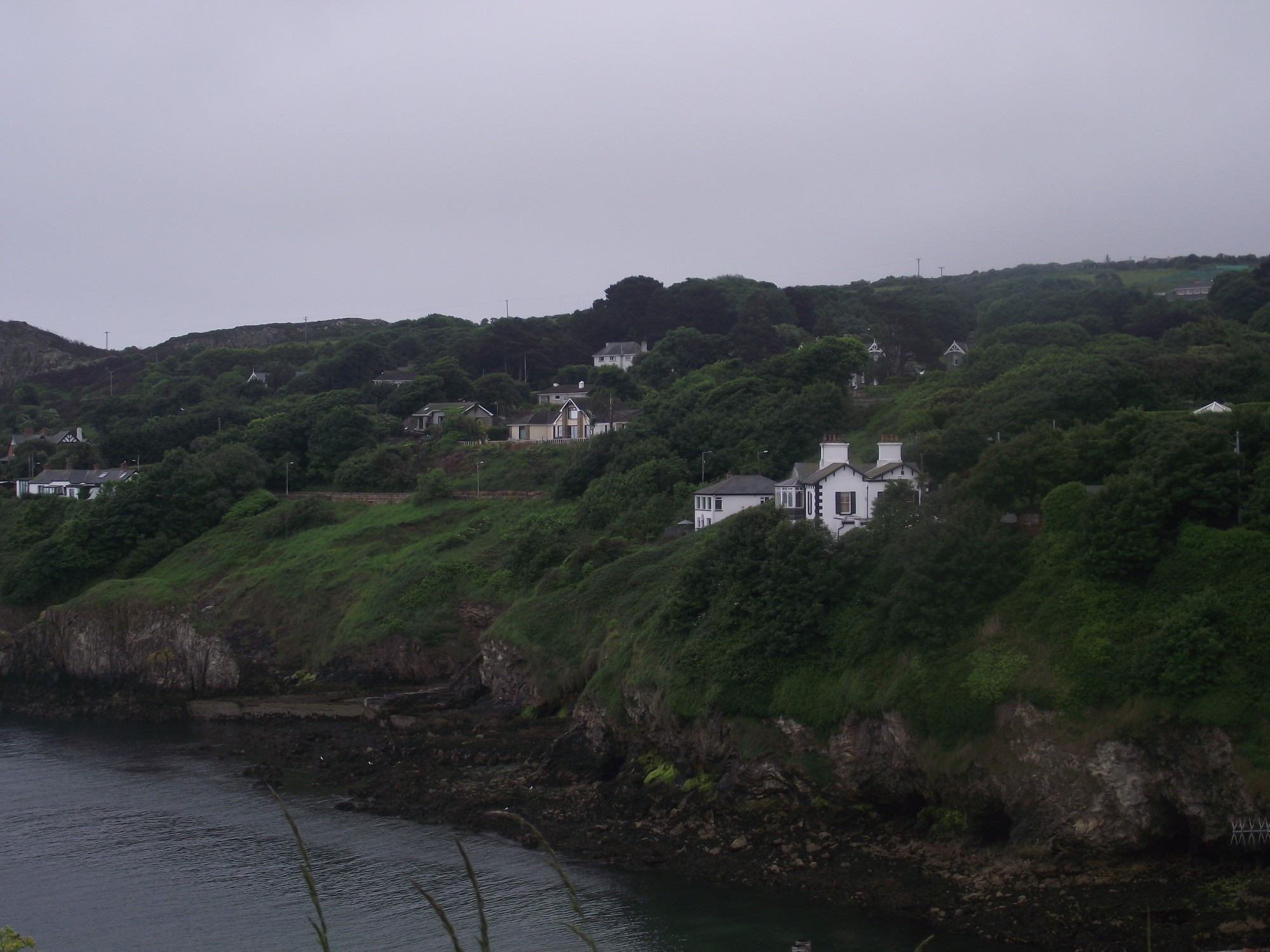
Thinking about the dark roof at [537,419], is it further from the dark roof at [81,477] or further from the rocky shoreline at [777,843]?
the rocky shoreline at [777,843]

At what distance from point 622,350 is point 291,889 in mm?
68957

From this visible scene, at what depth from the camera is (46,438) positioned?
9038cm

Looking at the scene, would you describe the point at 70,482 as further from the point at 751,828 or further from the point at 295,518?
the point at 751,828

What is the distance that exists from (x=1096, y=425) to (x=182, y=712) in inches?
1562

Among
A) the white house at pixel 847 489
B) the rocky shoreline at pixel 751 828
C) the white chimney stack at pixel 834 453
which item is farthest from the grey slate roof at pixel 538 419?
the white house at pixel 847 489

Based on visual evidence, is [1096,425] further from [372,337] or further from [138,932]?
[372,337]

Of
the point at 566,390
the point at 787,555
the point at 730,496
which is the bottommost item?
the point at 787,555

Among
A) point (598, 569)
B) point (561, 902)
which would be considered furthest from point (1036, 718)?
point (598, 569)

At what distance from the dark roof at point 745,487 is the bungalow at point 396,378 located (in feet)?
149

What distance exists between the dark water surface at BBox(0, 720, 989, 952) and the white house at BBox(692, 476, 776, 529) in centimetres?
1993

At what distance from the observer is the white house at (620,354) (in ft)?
306

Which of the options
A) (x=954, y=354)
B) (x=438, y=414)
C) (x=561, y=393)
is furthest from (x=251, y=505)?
(x=954, y=354)

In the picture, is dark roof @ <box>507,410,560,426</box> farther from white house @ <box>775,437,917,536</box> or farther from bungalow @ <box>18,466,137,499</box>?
white house @ <box>775,437,917,536</box>

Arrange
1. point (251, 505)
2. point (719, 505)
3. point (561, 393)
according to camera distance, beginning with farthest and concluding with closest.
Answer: point (561, 393), point (251, 505), point (719, 505)
